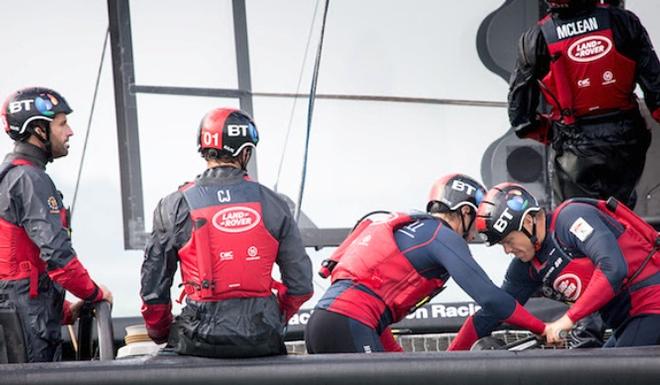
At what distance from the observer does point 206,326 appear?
6094 millimetres

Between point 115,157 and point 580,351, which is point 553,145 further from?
point 115,157

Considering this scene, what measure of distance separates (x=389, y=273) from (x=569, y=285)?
788 mm

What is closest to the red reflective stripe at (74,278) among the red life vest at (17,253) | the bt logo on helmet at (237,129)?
the red life vest at (17,253)

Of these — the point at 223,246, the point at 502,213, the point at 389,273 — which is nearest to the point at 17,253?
the point at 223,246

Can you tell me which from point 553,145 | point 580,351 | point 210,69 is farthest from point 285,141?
point 580,351

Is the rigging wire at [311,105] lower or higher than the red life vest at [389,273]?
higher

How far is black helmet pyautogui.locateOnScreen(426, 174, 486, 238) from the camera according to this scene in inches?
274

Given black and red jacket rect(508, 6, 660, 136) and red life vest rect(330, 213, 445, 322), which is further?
black and red jacket rect(508, 6, 660, 136)

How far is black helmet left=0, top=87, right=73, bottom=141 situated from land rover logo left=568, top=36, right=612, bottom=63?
8.29ft

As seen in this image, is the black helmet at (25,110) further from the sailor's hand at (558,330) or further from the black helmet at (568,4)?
the black helmet at (568,4)

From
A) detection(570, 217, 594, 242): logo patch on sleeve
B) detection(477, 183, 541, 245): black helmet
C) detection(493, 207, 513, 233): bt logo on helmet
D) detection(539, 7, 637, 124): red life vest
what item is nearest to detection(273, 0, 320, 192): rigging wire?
detection(539, 7, 637, 124): red life vest

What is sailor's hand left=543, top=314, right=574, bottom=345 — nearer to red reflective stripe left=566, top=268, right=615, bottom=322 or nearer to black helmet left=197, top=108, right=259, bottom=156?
red reflective stripe left=566, top=268, right=615, bottom=322

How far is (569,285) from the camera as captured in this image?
685 centimetres

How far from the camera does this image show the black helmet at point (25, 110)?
6734 millimetres
